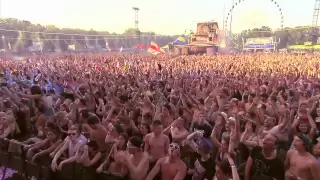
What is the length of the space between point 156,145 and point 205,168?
2.27ft

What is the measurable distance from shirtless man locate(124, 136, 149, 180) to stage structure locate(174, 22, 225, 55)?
47772mm

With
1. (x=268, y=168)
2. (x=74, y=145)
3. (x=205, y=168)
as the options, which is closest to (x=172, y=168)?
(x=205, y=168)

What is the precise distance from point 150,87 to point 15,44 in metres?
35.0

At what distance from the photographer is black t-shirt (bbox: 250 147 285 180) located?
4.07 metres

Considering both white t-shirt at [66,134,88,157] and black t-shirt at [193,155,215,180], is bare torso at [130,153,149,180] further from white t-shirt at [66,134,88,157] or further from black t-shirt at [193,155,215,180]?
white t-shirt at [66,134,88,157]

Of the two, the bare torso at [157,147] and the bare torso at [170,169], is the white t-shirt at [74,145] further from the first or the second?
the bare torso at [170,169]

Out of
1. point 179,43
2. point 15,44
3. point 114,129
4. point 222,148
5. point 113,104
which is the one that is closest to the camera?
point 222,148

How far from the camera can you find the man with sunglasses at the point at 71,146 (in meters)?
4.70

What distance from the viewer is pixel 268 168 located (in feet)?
13.4

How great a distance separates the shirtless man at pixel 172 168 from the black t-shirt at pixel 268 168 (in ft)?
2.63

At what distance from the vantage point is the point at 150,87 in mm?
10633

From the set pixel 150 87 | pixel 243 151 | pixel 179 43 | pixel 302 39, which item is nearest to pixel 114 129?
pixel 243 151

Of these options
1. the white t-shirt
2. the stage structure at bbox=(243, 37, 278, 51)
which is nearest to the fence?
the white t-shirt

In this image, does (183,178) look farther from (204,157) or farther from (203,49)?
(203,49)
